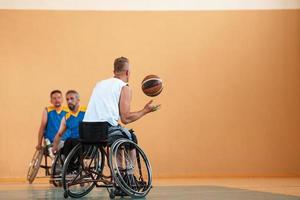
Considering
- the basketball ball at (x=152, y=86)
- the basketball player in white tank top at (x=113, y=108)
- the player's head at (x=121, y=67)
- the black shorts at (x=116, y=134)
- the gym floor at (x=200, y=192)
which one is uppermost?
the player's head at (x=121, y=67)

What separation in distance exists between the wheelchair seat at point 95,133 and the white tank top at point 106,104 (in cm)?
12

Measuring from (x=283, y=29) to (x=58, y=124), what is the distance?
12.5 ft

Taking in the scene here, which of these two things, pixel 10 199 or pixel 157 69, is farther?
pixel 157 69

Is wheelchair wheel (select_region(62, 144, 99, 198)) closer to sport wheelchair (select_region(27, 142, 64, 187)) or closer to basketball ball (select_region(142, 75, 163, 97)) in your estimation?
basketball ball (select_region(142, 75, 163, 97))

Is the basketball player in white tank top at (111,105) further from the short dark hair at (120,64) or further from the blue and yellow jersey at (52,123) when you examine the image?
the blue and yellow jersey at (52,123)

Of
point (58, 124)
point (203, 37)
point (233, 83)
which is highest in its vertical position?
point (203, 37)

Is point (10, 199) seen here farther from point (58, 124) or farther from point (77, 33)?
point (77, 33)

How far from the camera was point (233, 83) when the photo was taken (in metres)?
10.1

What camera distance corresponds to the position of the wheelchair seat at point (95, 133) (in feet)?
16.3

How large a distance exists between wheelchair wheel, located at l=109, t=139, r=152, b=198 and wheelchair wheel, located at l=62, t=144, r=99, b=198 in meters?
0.23

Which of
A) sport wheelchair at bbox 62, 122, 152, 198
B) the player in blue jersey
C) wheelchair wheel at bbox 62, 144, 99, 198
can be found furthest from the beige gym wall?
sport wheelchair at bbox 62, 122, 152, 198

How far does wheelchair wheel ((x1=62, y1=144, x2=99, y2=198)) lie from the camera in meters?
5.06

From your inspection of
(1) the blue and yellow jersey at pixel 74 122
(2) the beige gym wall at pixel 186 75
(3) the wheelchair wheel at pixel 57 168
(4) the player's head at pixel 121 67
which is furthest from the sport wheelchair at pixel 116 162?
(2) the beige gym wall at pixel 186 75

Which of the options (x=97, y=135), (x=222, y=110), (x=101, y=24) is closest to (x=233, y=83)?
(x=222, y=110)
